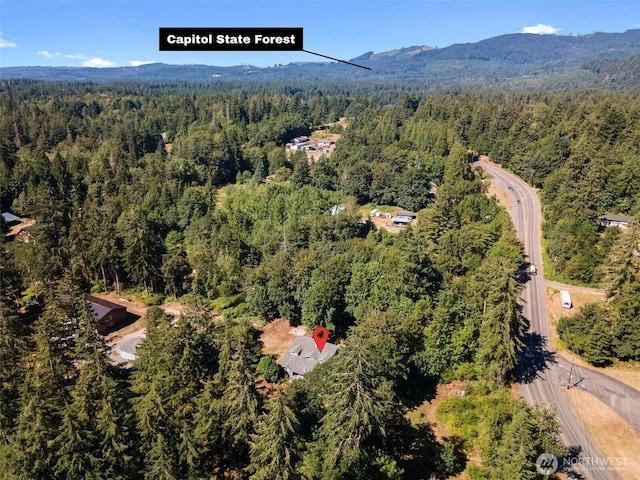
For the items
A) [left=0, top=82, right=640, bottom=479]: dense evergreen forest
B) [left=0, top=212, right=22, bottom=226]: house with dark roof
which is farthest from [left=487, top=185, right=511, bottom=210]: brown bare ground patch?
[left=0, top=212, right=22, bottom=226]: house with dark roof

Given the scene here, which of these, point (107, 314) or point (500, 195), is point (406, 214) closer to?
point (500, 195)

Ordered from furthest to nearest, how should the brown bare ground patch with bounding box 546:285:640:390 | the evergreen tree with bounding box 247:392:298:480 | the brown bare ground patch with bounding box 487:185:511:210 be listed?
the brown bare ground patch with bounding box 487:185:511:210
the brown bare ground patch with bounding box 546:285:640:390
the evergreen tree with bounding box 247:392:298:480

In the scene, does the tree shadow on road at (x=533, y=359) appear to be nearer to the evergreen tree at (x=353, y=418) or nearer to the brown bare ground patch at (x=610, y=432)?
the brown bare ground patch at (x=610, y=432)

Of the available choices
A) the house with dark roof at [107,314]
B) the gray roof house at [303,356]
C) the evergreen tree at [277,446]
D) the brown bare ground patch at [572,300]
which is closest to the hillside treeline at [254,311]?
the evergreen tree at [277,446]

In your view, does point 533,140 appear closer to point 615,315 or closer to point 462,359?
point 615,315

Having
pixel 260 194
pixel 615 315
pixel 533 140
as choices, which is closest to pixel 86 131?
pixel 260 194

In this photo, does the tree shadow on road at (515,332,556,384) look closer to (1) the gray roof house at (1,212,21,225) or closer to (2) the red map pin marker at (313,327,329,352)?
(2) the red map pin marker at (313,327,329,352)

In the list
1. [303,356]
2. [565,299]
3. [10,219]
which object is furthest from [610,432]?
[10,219]
